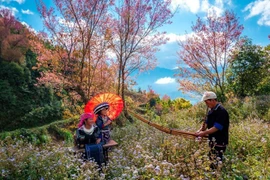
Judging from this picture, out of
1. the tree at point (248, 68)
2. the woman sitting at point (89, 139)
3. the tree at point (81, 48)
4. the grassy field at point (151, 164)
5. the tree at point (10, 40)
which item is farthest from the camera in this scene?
the tree at point (10, 40)

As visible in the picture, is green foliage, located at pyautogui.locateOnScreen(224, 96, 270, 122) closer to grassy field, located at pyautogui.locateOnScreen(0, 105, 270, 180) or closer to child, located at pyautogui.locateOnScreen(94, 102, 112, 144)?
grassy field, located at pyautogui.locateOnScreen(0, 105, 270, 180)

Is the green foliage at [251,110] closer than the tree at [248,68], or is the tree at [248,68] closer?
the green foliage at [251,110]

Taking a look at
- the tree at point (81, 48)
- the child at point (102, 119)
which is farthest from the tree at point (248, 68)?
the child at point (102, 119)

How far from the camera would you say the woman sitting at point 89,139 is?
4031mm

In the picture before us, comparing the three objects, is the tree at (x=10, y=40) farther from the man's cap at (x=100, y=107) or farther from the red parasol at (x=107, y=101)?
the man's cap at (x=100, y=107)

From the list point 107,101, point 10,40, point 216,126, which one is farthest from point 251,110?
point 10,40

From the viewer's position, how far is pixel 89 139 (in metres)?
4.12

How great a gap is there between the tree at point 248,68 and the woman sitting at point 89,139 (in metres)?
10.7

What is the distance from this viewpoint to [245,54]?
41.7ft

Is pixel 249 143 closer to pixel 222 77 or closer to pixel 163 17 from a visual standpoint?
pixel 163 17

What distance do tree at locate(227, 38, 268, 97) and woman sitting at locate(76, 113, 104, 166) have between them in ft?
35.0

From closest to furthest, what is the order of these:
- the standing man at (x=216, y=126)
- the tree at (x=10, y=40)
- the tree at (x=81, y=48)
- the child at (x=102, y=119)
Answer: the standing man at (x=216, y=126) → the child at (x=102, y=119) → the tree at (x=81, y=48) → the tree at (x=10, y=40)

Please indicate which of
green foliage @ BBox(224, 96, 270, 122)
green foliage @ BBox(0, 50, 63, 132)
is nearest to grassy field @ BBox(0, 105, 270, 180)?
green foliage @ BBox(224, 96, 270, 122)

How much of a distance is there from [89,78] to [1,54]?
1060 centimetres
